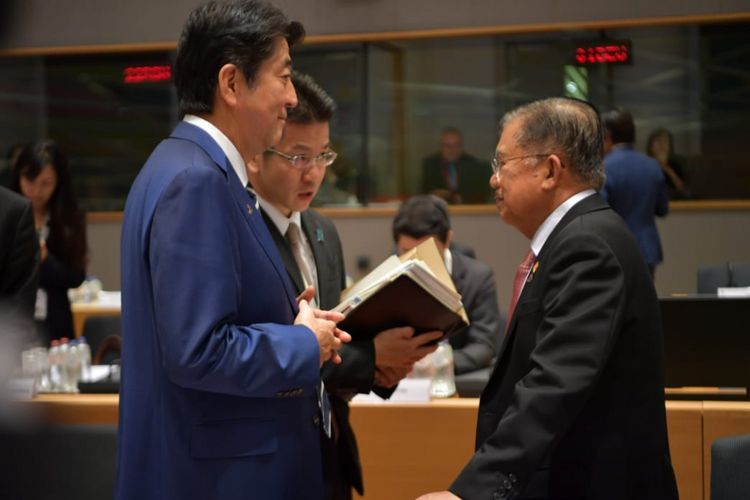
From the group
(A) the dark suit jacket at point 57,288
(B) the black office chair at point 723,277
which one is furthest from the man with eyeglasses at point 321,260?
(B) the black office chair at point 723,277

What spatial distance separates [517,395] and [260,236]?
578 mm

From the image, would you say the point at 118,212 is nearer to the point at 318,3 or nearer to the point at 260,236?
the point at 318,3

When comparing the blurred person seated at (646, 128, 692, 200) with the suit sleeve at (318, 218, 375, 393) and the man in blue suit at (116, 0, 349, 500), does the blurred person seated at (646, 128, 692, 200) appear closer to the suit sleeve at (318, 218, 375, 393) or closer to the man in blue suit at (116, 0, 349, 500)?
the suit sleeve at (318, 218, 375, 393)

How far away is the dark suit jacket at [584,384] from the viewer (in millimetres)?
1924

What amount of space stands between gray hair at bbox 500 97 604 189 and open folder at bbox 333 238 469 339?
1.21 ft

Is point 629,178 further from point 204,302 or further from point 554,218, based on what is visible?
point 204,302

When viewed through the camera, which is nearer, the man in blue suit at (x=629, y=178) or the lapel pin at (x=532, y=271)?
the lapel pin at (x=532, y=271)

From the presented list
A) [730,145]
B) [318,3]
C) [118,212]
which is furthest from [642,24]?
[118,212]

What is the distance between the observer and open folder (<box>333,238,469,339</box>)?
7.34 ft

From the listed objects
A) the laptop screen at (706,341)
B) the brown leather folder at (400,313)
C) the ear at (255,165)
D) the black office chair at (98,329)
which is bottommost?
the black office chair at (98,329)

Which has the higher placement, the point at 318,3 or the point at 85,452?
the point at 318,3

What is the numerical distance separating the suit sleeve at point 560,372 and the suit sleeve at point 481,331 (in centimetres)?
231

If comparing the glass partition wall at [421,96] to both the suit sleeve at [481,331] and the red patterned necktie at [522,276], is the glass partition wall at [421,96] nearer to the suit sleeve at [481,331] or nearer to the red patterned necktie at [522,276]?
the suit sleeve at [481,331]

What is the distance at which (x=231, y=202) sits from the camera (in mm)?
1789
